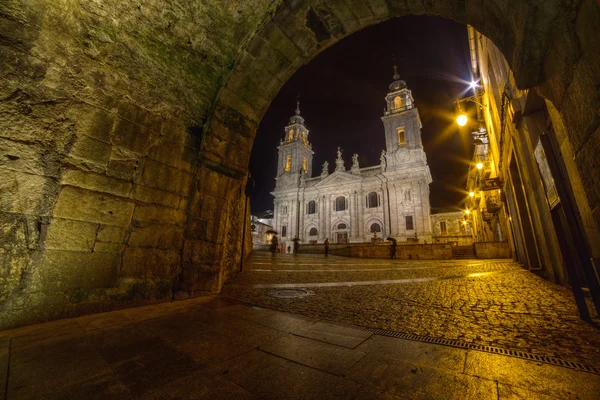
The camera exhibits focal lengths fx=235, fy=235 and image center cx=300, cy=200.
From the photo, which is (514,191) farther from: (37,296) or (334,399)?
(37,296)

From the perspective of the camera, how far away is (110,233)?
2684 millimetres

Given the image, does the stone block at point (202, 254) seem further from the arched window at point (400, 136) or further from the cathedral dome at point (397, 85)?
the cathedral dome at point (397, 85)

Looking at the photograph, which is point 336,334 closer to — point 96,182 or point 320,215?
point 96,182

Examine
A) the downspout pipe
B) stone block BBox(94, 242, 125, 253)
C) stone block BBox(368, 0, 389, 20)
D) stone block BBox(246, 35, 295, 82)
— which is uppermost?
the downspout pipe

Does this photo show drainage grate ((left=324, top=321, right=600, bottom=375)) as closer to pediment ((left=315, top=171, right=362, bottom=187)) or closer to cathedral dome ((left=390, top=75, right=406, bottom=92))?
pediment ((left=315, top=171, right=362, bottom=187))

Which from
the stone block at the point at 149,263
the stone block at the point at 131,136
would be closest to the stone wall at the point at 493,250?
the stone block at the point at 149,263

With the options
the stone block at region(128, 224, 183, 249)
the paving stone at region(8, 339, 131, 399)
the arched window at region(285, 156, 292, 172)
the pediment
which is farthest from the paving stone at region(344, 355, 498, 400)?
the arched window at region(285, 156, 292, 172)

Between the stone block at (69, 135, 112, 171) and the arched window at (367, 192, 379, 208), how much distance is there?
1501 inches

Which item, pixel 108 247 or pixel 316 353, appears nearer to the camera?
pixel 316 353

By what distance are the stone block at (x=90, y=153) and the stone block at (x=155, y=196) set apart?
1.38ft

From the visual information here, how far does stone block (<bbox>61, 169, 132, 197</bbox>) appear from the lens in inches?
96.4

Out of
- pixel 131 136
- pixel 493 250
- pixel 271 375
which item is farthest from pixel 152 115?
pixel 493 250

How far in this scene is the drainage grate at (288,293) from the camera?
3363 millimetres

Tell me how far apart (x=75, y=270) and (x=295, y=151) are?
47307 mm
